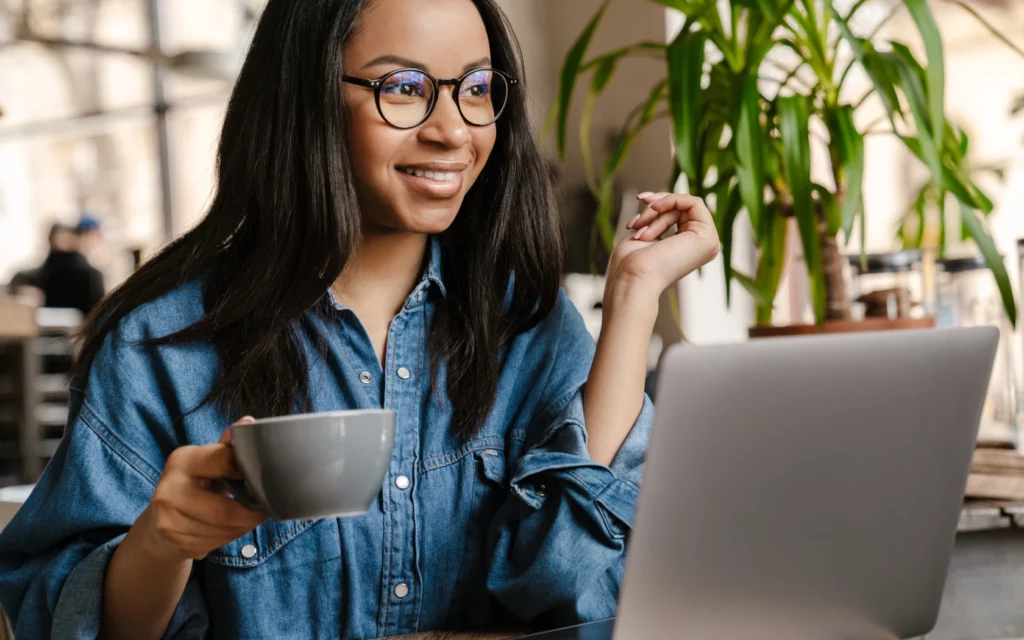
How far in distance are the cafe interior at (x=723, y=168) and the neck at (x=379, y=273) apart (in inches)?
8.2

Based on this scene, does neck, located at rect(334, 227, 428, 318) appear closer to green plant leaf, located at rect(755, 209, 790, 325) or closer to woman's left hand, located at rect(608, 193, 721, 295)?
woman's left hand, located at rect(608, 193, 721, 295)

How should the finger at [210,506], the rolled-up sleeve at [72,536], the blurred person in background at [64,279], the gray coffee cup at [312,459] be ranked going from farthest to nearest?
the blurred person in background at [64,279], the rolled-up sleeve at [72,536], the finger at [210,506], the gray coffee cup at [312,459]

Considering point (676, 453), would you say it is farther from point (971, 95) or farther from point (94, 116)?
point (94, 116)

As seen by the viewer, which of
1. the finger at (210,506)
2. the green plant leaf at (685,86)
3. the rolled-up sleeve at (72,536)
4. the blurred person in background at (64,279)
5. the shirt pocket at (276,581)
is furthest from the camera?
the blurred person in background at (64,279)

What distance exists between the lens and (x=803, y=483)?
660 millimetres

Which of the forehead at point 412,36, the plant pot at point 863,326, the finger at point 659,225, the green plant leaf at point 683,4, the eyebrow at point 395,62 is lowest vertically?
the plant pot at point 863,326

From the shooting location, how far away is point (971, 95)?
9.73 ft

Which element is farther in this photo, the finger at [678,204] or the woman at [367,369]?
the finger at [678,204]

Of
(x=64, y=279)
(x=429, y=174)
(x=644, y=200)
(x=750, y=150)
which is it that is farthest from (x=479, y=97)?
(x=64, y=279)

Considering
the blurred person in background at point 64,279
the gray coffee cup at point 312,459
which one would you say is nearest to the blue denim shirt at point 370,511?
the gray coffee cup at point 312,459

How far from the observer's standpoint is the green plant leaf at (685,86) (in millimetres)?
1574

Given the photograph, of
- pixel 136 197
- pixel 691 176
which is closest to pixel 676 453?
pixel 691 176

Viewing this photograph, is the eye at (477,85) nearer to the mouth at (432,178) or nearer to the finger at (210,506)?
the mouth at (432,178)

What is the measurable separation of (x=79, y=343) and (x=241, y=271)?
20cm
